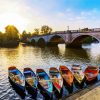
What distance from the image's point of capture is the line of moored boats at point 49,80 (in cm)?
1962

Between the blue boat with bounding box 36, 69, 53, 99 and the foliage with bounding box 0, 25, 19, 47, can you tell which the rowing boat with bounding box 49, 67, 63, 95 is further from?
the foliage with bounding box 0, 25, 19, 47

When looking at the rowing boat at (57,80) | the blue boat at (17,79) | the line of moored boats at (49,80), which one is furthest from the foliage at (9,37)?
the rowing boat at (57,80)

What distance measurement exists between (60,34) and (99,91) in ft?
234

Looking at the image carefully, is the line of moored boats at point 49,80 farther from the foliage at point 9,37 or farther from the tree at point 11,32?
the tree at point 11,32

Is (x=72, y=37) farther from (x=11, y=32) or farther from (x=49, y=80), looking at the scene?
(x=49, y=80)

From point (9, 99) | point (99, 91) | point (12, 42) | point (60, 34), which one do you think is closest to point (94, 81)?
point (99, 91)

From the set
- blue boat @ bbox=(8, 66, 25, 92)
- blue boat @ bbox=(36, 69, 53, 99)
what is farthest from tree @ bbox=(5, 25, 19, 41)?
blue boat @ bbox=(36, 69, 53, 99)

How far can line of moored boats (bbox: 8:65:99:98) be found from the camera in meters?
19.6

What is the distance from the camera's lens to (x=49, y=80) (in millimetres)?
21031

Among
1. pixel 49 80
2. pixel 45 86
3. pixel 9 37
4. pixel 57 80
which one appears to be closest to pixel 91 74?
pixel 57 80

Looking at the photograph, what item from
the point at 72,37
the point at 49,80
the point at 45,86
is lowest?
the point at 45,86

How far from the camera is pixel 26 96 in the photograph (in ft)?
65.8

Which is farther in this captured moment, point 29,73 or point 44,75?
point 29,73

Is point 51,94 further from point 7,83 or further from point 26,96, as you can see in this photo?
point 7,83
